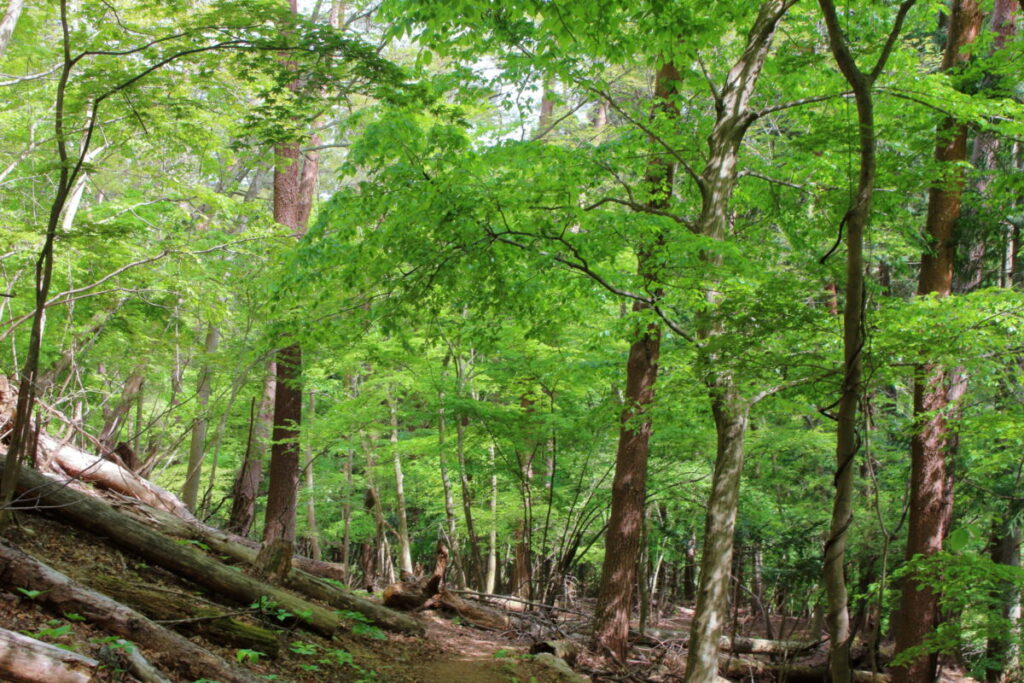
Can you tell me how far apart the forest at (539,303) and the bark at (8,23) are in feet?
0.19

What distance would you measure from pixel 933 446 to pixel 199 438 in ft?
39.7

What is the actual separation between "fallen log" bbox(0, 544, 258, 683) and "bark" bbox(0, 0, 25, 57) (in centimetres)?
539

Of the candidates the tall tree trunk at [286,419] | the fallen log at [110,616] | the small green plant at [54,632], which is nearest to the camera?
the small green plant at [54,632]

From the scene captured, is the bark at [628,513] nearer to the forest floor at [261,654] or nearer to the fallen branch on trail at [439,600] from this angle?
the forest floor at [261,654]

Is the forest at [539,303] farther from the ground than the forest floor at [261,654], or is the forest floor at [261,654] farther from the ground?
the forest at [539,303]

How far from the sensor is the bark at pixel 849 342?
108 inches

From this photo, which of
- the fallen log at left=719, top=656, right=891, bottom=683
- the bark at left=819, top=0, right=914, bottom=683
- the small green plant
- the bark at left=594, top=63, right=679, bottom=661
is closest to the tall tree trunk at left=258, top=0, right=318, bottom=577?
the bark at left=594, top=63, right=679, bottom=661

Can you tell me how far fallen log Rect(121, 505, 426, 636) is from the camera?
689cm

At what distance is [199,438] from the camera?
43.3 feet

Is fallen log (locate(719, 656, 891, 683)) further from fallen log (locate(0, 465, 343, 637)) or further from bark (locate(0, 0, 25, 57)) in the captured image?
bark (locate(0, 0, 25, 57))

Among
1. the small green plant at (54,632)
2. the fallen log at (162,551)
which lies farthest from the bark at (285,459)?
the small green plant at (54,632)

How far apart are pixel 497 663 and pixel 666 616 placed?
1423 centimetres

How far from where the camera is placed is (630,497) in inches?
321

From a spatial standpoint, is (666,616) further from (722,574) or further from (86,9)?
(86,9)
